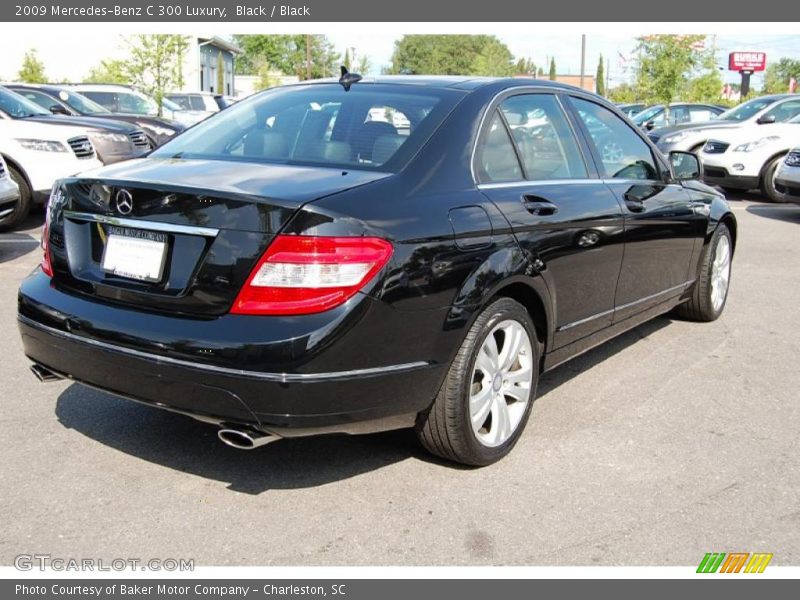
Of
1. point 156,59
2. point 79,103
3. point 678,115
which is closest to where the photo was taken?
point 79,103

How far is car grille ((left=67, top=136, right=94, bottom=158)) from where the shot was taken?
10.2 m

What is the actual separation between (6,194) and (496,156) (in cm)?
622

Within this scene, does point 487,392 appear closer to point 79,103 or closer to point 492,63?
point 79,103

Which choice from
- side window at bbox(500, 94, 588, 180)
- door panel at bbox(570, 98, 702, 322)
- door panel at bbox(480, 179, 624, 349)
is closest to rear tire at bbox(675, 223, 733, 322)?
door panel at bbox(570, 98, 702, 322)

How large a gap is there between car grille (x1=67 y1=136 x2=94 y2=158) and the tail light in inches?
323

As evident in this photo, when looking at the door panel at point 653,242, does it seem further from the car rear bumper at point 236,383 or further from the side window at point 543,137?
the car rear bumper at point 236,383

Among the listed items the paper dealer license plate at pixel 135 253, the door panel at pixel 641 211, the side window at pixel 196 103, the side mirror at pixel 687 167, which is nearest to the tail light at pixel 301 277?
the paper dealer license plate at pixel 135 253

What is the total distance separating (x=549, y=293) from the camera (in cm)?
387

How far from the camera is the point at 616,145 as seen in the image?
4.86 metres

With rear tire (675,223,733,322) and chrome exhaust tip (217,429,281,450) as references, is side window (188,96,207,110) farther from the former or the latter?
chrome exhaust tip (217,429,281,450)

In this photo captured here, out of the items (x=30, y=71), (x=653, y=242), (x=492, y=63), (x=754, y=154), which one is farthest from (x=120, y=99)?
(x=492, y=63)

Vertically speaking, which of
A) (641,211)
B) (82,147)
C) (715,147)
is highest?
(715,147)

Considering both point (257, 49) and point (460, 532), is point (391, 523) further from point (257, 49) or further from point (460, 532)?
point (257, 49)
